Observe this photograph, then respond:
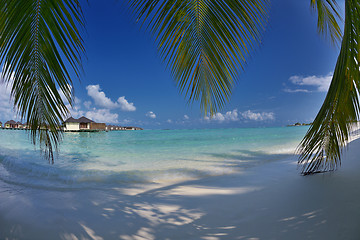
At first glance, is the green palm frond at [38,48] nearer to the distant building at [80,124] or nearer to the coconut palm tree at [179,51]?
the coconut palm tree at [179,51]

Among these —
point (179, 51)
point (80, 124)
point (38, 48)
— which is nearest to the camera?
point (38, 48)

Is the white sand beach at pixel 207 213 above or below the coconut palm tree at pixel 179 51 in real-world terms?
below

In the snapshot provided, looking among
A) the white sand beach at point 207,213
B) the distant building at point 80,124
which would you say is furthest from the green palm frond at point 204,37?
the distant building at point 80,124

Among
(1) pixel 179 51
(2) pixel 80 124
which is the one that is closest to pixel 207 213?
(1) pixel 179 51

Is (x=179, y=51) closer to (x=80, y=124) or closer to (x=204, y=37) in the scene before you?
(x=204, y=37)

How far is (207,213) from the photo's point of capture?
215 cm

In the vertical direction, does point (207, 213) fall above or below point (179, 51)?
below

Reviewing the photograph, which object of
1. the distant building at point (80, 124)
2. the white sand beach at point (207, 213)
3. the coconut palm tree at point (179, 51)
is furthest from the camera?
the distant building at point (80, 124)

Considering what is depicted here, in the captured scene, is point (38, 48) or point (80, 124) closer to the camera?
point (38, 48)

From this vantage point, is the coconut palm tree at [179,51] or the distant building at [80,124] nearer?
the coconut palm tree at [179,51]

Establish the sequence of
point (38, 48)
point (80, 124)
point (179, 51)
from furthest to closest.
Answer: point (80, 124) → point (179, 51) → point (38, 48)

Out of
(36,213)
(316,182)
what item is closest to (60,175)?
(36,213)

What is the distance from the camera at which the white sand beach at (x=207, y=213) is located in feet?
5.53

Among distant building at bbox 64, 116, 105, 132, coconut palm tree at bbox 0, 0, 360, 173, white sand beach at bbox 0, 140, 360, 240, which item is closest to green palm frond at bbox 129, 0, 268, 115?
coconut palm tree at bbox 0, 0, 360, 173
